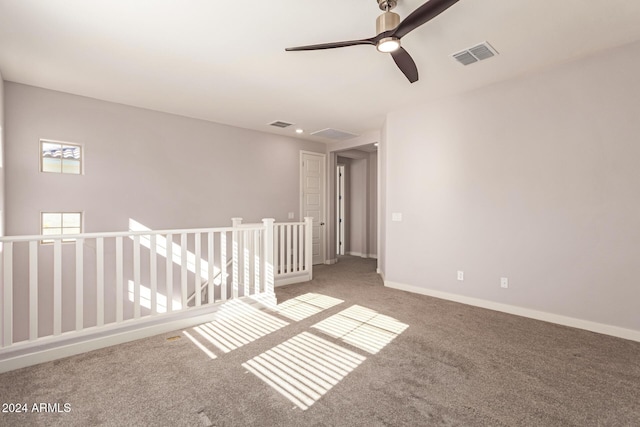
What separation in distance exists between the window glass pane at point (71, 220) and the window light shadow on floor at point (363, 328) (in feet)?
11.5

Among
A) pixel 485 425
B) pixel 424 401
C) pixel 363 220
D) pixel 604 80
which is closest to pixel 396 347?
pixel 424 401

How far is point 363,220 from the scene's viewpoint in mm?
8016

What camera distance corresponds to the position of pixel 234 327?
3188mm

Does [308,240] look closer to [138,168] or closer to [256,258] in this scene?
[256,258]

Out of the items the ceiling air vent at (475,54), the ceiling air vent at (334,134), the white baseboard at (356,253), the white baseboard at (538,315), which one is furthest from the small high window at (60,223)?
the white baseboard at (356,253)

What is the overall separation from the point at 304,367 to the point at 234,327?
3.71 feet

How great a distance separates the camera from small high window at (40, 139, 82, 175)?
3.82m

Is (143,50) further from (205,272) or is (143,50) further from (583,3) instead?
(583,3)

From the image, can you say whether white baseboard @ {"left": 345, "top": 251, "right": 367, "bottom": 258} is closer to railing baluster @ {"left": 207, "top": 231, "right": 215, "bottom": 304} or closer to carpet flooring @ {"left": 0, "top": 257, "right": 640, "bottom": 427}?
carpet flooring @ {"left": 0, "top": 257, "right": 640, "bottom": 427}

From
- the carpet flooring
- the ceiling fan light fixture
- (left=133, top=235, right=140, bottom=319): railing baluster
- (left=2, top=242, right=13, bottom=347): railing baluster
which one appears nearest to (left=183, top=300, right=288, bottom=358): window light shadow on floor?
the carpet flooring

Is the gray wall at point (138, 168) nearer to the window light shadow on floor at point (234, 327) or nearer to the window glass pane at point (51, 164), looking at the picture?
the window glass pane at point (51, 164)

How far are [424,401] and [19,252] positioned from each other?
183 inches

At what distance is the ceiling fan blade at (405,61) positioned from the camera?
2364 millimetres

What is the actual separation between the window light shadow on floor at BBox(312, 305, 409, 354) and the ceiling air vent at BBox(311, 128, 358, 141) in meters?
3.56
